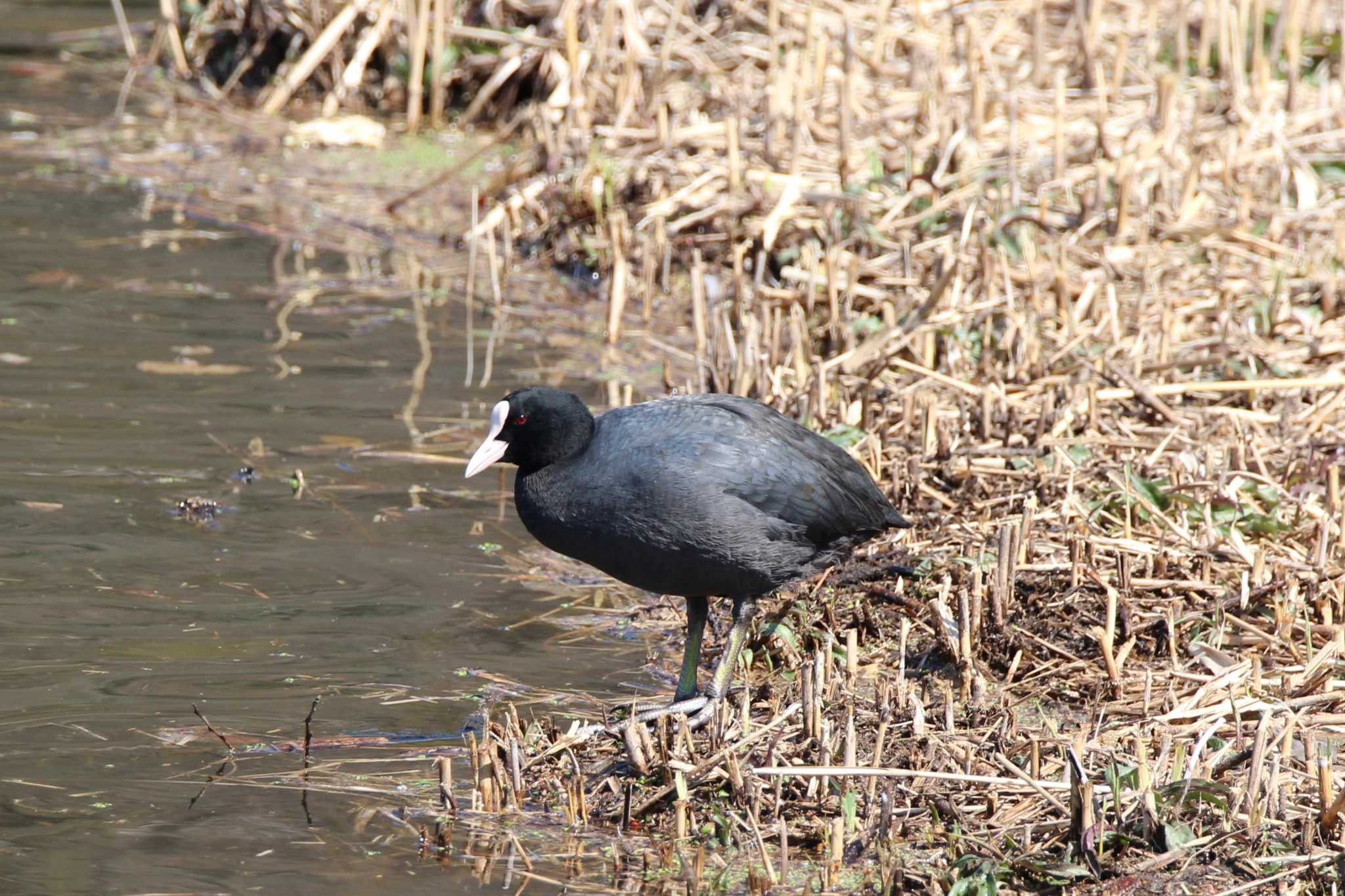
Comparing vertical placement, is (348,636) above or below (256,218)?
below

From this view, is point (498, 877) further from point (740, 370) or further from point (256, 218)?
point (256, 218)

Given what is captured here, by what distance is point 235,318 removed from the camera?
729 centimetres

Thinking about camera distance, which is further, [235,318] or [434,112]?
[434,112]

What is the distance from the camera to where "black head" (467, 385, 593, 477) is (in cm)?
387

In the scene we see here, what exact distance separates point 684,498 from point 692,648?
55 cm

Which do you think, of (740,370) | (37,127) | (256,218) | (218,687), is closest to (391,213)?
(256,218)

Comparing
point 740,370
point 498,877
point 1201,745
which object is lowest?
point 498,877

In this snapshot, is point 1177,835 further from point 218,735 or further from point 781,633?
point 218,735

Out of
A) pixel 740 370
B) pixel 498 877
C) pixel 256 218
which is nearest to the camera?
pixel 498 877

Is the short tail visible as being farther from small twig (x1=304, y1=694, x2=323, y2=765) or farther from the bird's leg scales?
small twig (x1=304, y1=694, x2=323, y2=765)

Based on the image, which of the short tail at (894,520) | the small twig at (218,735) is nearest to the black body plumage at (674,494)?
the short tail at (894,520)

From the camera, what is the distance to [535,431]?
387 cm

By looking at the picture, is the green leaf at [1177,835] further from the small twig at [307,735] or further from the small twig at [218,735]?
the small twig at [218,735]

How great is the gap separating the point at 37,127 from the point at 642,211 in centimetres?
407
